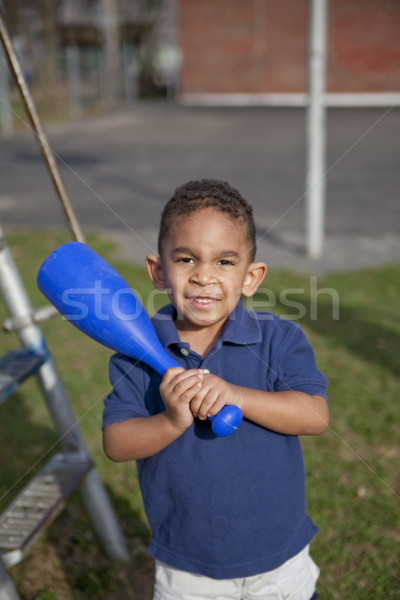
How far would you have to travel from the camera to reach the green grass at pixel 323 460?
2625mm

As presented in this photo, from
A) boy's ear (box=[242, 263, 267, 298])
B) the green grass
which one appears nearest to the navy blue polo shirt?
boy's ear (box=[242, 263, 267, 298])

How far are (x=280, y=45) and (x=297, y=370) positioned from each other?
21572 mm

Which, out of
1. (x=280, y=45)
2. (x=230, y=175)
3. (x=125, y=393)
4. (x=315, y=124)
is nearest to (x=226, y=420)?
(x=125, y=393)

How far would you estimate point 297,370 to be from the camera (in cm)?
167

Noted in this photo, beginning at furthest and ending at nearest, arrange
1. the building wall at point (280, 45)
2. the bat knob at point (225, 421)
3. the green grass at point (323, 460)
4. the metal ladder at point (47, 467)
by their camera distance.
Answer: the building wall at point (280, 45)
the green grass at point (323, 460)
the metal ladder at point (47, 467)
the bat knob at point (225, 421)

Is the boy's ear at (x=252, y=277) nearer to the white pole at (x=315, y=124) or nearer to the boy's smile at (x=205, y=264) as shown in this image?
the boy's smile at (x=205, y=264)

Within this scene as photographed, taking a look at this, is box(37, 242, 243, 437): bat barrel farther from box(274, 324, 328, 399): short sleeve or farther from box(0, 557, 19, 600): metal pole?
box(0, 557, 19, 600): metal pole

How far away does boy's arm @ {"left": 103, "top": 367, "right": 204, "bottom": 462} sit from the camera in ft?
4.83

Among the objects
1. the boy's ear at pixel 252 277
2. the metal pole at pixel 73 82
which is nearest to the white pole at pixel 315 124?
the boy's ear at pixel 252 277

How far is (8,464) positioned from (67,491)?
47.8 inches

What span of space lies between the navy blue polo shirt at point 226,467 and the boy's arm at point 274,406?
1.7 inches

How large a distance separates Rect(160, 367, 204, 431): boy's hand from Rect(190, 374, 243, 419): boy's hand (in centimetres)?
1

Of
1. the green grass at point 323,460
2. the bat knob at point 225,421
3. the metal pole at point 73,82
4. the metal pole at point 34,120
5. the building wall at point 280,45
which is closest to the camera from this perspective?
the bat knob at point 225,421

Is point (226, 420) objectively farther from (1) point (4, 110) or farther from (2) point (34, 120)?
(1) point (4, 110)
